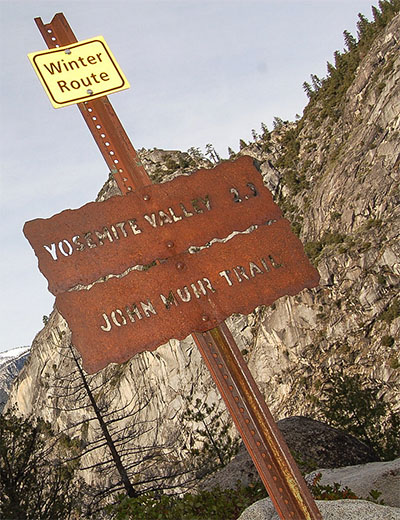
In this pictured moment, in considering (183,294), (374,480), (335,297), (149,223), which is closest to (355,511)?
(183,294)

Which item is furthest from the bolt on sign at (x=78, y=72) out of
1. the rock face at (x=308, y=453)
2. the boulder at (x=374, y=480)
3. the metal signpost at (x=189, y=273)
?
the rock face at (x=308, y=453)

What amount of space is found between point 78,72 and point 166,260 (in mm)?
1829

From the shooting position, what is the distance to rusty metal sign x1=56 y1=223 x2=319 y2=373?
3.82 meters

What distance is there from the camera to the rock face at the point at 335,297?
5716 cm

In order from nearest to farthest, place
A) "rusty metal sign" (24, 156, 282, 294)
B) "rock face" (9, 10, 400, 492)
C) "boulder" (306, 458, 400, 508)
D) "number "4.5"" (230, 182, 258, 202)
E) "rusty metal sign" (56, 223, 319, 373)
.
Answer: "rusty metal sign" (56, 223, 319, 373)
"rusty metal sign" (24, 156, 282, 294)
"number "4.5"" (230, 182, 258, 202)
"boulder" (306, 458, 400, 508)
"rock face" (9, 10, 400, 492)

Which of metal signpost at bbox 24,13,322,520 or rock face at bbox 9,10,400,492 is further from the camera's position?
rock face at bbox 9,10,400,492

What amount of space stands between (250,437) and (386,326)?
179 feet

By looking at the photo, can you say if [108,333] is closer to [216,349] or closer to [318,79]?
[216,349]

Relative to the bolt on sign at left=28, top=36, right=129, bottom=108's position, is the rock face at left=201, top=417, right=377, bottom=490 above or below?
below

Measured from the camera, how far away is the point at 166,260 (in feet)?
13.6

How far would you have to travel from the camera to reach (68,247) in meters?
4.02

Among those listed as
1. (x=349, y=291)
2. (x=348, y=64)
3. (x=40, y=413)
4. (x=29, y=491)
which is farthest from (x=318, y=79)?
(x=29, y=491)

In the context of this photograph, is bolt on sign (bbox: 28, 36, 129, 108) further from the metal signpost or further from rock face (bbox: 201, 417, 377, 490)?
rock face (bbox: 201, 417, 377, 490)

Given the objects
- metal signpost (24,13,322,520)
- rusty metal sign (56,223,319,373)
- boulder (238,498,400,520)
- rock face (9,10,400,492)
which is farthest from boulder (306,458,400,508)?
rock face (9,10,400,492)
